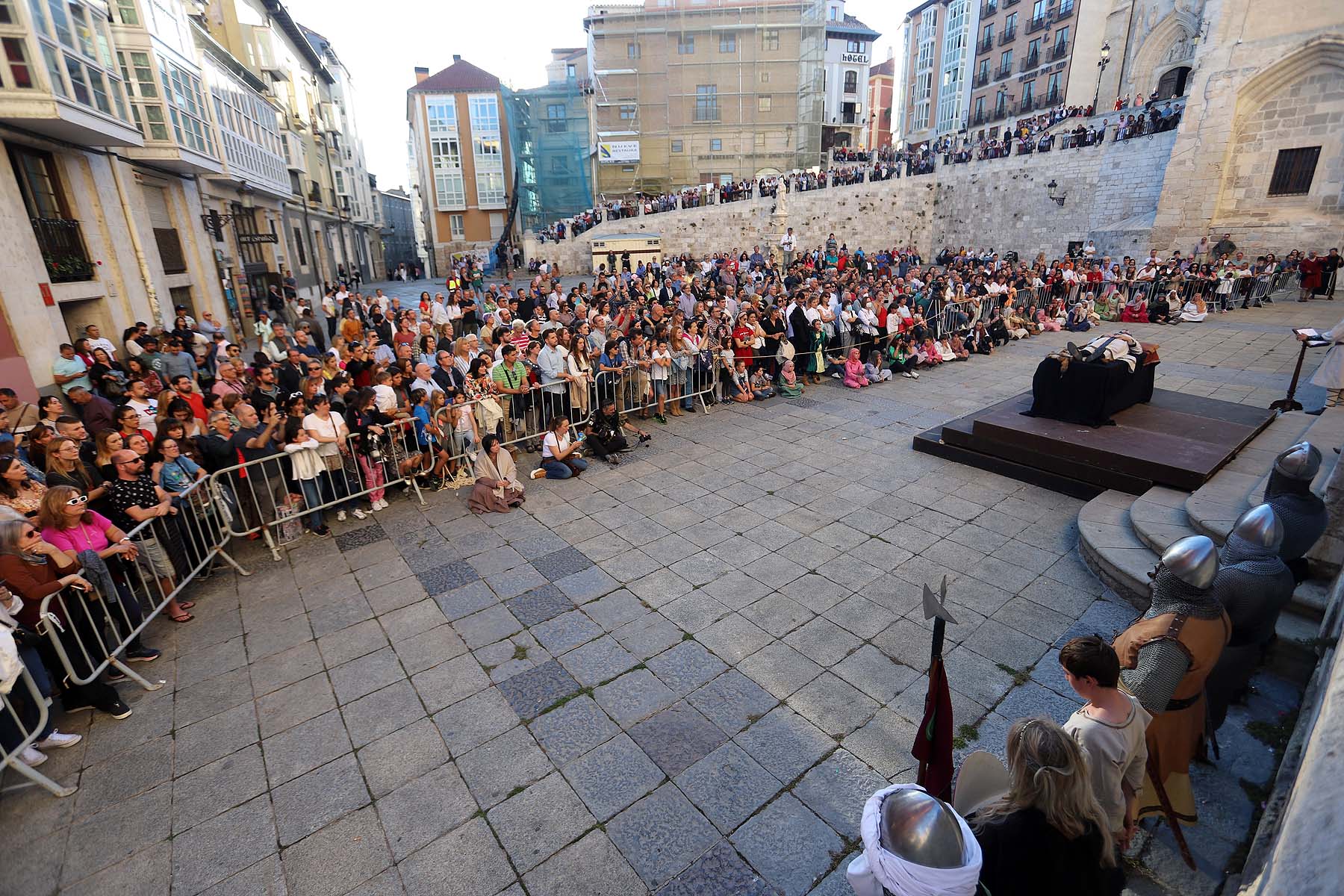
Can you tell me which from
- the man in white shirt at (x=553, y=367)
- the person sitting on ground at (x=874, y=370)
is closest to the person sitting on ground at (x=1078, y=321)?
the person sitting on ground at (x=874, y=370)

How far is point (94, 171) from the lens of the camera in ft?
39.5

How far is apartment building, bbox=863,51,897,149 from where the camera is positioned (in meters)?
77.0

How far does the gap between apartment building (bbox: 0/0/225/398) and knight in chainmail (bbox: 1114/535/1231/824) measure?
1371 cm

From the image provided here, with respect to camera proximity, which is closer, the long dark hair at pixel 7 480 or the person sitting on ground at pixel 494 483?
the long dark hair at pixel 7 480

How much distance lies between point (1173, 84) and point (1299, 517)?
3504cm

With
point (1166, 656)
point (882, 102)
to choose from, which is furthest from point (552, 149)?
point (882, 102)

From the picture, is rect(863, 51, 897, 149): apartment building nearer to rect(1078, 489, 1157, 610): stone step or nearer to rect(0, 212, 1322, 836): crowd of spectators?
rect(0, 212, 1322, 836): crowd of spectators

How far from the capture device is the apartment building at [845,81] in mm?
50094

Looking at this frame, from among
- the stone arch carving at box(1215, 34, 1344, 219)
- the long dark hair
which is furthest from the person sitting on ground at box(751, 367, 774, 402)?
the stone arch carving at box(1215, 34, 1344, 219)

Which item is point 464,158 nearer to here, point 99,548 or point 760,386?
point 760,386

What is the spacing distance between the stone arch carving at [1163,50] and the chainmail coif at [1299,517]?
108ft

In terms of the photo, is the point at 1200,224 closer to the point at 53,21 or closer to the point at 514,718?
the point at 514,718

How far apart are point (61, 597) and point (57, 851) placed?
66.0 inches

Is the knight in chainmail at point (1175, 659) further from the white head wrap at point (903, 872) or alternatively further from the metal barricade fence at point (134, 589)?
the metal barricade fence at point (134, 589)
